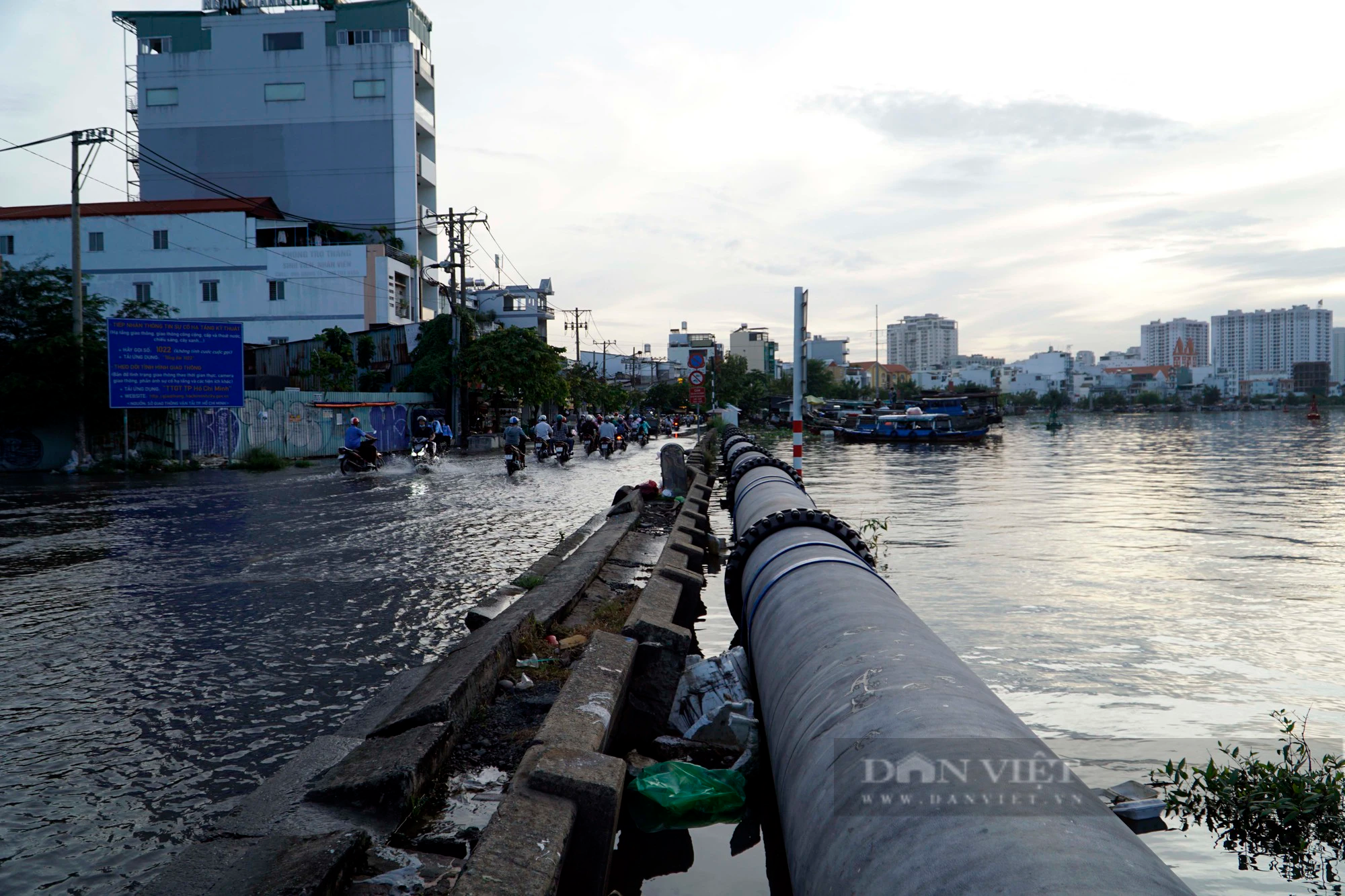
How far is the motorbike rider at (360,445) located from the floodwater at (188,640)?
6.19 m

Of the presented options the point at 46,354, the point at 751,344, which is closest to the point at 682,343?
the point at 751,344

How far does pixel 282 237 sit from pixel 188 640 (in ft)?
Answer: 163

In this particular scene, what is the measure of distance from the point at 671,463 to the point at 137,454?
17233mm

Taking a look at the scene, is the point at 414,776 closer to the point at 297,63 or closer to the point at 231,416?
the point at 231,416

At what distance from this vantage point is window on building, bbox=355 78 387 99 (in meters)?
57.0

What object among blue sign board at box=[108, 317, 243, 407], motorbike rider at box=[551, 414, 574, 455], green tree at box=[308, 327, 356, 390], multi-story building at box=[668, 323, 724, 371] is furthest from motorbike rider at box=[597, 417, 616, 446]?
multi-story building at box=[668, 323, 724, 371]

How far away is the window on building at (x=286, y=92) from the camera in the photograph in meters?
57.7

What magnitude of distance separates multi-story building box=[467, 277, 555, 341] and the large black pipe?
68317mm

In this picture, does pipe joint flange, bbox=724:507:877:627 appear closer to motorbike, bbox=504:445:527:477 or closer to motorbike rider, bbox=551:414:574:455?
motorbike, bbox=504:445:527:477

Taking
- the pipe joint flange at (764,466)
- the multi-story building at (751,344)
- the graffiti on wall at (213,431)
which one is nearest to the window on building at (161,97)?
the graffiti on wall at (213,431)

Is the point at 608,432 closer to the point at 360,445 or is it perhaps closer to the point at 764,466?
the point at 360,445

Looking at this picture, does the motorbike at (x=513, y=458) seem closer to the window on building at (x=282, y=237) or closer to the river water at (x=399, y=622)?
the river water at (x=399, y=622)

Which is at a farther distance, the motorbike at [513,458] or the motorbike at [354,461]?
the motorbike at [354,461]

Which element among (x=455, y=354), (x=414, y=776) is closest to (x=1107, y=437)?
(x=455, y=354)
